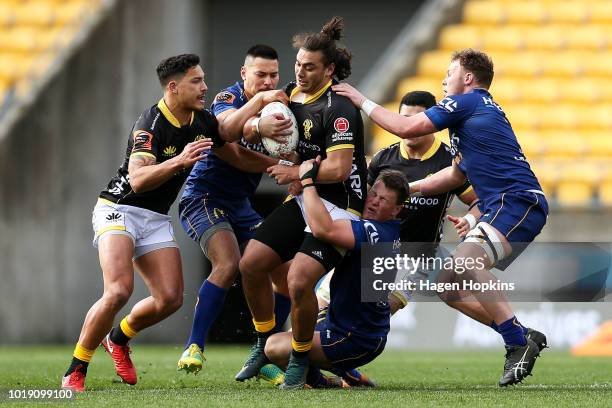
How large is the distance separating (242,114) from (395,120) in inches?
43.8

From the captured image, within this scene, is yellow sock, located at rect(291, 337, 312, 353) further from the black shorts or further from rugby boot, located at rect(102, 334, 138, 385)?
rugby boot, located at rect(102, 334, 138, 385)

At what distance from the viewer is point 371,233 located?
7891mm

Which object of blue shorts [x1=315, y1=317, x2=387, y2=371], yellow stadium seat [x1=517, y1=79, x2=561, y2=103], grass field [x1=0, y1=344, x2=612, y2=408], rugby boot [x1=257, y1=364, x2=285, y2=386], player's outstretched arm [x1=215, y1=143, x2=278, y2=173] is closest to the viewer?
grass field [x1=0, y1=344, x2=612, y2=408]

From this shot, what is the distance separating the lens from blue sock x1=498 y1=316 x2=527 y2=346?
26.3 feet

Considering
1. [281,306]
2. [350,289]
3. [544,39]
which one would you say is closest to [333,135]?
[350,289]

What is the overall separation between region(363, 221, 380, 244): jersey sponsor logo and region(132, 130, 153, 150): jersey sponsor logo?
1559mm

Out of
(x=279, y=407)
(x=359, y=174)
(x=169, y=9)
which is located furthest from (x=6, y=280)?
(x=279, y=407)

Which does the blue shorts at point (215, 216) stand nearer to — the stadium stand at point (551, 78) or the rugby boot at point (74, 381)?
the rugby boot at point (74, 381)

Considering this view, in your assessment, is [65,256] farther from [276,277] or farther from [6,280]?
[276,277]

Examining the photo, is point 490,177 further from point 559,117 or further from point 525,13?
point 525,13

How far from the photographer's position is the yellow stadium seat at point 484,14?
17.9m

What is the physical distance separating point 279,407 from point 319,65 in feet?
8.34

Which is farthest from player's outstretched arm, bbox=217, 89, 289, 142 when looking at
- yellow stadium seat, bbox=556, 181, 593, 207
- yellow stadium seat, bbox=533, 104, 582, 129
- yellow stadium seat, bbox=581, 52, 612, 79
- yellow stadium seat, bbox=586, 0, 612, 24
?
yellow stadium seat, bbox=586, 0, 612, 24

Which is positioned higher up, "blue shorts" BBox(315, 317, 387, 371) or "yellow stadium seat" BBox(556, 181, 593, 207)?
"yellow stadium seat" BBox(556, 181, 593, 207)
